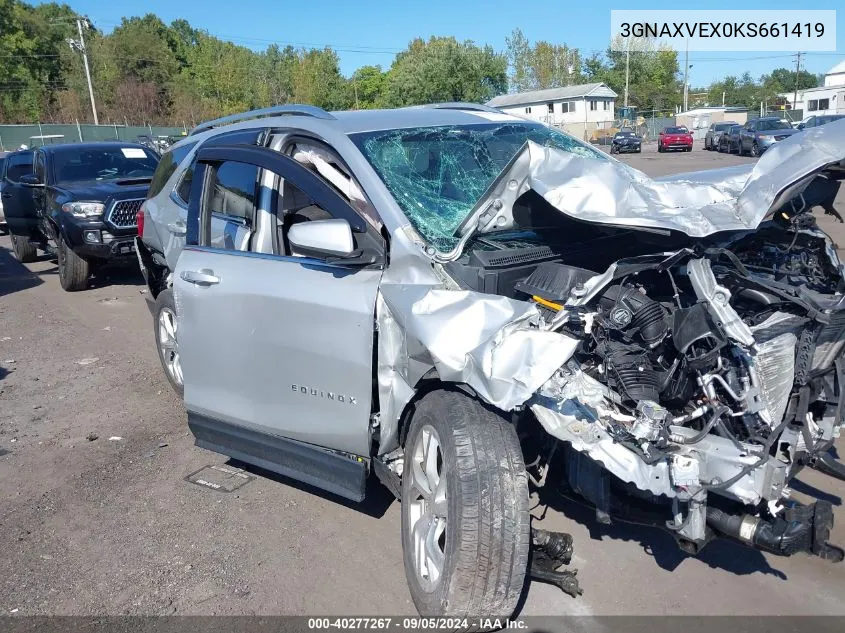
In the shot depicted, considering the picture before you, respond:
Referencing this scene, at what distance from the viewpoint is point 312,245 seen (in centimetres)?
312

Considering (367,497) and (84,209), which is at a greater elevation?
(84,209)

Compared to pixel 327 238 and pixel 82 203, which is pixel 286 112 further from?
pixel 82 203

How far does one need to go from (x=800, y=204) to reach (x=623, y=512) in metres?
1.60

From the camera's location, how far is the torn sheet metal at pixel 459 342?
2443mm

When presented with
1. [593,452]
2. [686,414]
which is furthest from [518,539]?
[686,414]

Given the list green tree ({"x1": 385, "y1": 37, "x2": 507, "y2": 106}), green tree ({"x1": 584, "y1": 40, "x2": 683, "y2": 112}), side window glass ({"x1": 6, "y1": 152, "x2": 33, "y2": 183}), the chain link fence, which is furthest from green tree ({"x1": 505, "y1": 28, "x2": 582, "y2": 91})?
side window glass ({"x1": 6, "y1": 152, "x2": 33, "y2": 183})

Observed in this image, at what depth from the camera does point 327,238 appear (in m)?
3.08

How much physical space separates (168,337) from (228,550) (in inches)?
93.5

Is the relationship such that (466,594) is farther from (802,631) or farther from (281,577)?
(802,631)

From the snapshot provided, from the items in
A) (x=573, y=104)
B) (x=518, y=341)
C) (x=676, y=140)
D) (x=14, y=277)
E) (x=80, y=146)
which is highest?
(x=573, y=104)

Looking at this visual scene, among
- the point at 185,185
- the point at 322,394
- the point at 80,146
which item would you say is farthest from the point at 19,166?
the point at 322,394

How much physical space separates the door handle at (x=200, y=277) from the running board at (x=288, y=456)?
750mm

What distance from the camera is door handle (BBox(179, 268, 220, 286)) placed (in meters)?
3.78

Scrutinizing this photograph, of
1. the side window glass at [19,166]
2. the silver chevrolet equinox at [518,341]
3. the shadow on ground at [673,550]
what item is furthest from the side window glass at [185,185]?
the side window glass at [19,166]
